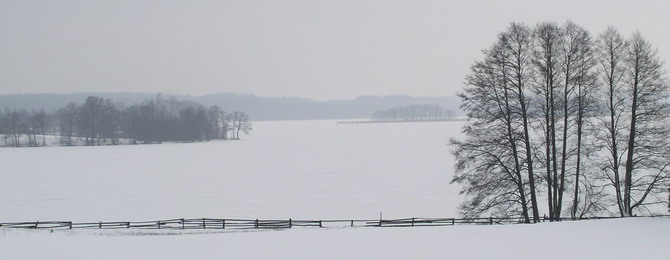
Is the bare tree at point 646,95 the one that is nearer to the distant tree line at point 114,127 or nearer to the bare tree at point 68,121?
the distant tree line at point 114,127

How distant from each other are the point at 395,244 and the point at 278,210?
1839 centimetres

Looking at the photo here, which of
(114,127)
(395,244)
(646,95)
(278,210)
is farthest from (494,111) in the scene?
(114,127)

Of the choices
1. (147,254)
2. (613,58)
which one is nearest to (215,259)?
(147,254)

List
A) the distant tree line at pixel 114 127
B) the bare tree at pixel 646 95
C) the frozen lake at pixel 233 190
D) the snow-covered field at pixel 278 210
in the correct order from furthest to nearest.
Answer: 1. the distant tree line at pixel 114 127
2. the frozen lake at pixel 233 190
3. the bare tree at pixel 646 95
4. the snow-covered field at pixel 278 210

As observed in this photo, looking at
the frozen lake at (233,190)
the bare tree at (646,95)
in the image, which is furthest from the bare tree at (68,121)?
the bare tree at (646,95)

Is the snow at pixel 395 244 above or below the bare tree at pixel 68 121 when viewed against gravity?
below

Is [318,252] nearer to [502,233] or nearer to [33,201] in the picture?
[502,233]

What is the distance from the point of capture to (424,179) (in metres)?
51.9

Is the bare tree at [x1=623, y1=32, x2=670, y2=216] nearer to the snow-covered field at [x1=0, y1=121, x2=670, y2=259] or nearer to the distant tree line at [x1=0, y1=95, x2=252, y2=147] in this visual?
A: the snow-covered field at [x1=0, y1=121, x2=670, y2=259]

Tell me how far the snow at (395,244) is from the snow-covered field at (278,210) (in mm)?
41

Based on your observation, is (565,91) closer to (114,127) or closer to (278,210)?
(278,210)

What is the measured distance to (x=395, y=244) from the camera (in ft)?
67.4

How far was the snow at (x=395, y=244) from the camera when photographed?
59.5 ft

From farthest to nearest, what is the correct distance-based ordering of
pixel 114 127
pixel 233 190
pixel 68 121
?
pixel 68 121, pixel 114 127, pixel 233 190
